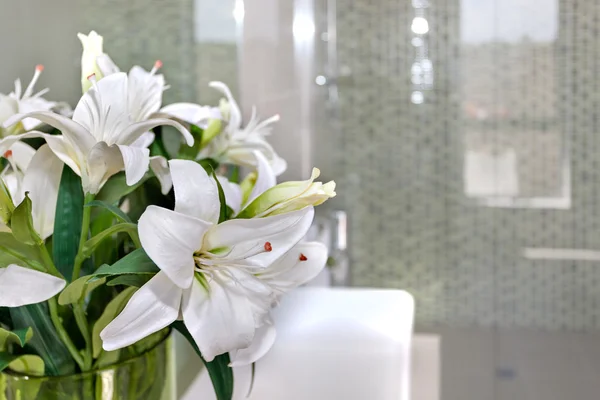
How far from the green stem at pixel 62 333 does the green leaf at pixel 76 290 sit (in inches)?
1.0

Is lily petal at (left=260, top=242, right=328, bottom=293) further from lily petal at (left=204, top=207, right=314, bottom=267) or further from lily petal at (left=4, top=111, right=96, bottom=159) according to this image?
lily petal at (left=4, top=111, right=96, bottom=159)

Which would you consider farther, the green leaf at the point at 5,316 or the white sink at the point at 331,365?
the white sink at the point at 331,365

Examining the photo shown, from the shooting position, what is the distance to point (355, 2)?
6.32 feet

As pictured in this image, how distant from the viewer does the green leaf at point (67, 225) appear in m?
0.54

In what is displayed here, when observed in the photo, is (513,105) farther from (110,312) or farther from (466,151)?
(110,312)

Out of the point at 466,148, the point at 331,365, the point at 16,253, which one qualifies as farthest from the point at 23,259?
the point at 466,148

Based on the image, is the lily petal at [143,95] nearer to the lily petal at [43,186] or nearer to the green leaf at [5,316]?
the lily petal at [43,186]

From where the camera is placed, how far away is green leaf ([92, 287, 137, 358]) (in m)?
0.55

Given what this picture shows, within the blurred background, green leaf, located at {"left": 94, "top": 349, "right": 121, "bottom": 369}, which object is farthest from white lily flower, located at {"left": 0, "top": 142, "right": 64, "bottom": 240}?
the blurred background

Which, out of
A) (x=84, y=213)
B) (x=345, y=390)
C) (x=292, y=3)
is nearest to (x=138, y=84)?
(x=84, y=213)

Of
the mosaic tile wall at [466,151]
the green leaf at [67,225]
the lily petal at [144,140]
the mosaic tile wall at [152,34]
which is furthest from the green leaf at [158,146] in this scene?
the mosaic tile wall at [466,151]

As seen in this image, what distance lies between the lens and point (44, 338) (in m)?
0.55

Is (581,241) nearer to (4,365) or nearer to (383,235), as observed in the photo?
(383,235)

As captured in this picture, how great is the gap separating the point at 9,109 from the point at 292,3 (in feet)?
3.81
